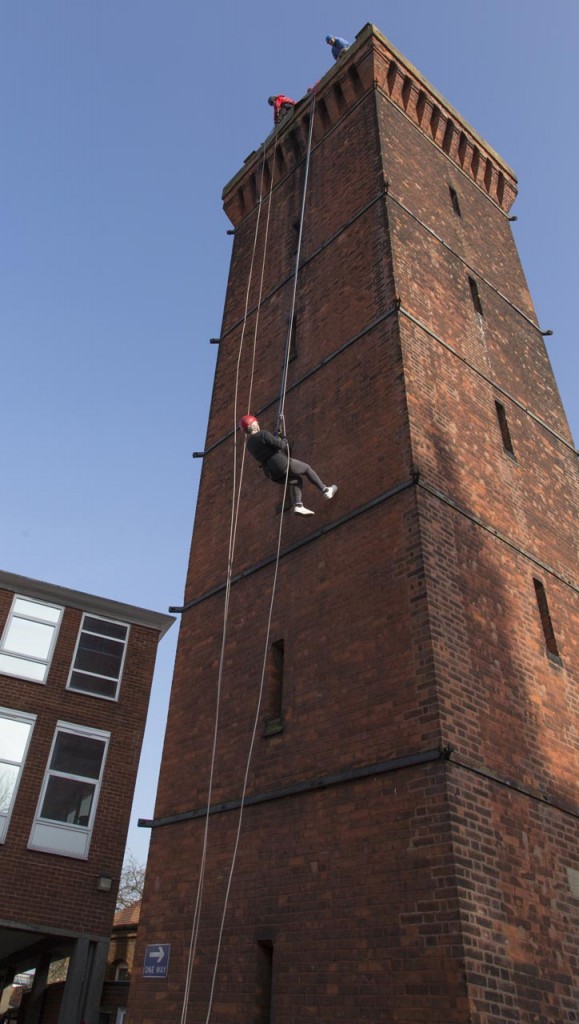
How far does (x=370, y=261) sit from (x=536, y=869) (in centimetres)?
A: 834

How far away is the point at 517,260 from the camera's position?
53.0 ft

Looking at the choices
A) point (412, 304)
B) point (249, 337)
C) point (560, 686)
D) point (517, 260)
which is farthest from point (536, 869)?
point (517, 260)

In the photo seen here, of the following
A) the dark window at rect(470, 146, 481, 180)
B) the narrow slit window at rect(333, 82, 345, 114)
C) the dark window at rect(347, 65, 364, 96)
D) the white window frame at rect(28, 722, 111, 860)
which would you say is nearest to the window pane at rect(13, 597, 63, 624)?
Answer: the white window frame at rect(28, 722, 111, 860)

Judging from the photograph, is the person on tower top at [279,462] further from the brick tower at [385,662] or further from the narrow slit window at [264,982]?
the narrow slit window at [264,982]

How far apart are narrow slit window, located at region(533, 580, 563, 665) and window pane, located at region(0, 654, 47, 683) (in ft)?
35.4

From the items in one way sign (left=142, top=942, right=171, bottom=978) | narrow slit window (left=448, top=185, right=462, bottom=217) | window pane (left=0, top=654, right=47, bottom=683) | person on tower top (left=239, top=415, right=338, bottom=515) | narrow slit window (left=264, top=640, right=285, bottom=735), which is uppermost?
narrow slit window (left=448, top=185, right=462, bottom=217)

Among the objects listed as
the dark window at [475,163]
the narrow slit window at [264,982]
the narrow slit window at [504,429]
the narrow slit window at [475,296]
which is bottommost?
the narrow slit window at [264,982]

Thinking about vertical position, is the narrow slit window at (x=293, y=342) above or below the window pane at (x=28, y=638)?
above

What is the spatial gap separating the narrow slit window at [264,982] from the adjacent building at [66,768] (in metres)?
8.02

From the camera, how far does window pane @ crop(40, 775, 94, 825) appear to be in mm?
15281

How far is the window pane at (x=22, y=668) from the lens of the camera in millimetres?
16344

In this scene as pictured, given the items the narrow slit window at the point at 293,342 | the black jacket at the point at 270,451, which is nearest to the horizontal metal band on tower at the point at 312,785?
the black jacket at the point at 270,451

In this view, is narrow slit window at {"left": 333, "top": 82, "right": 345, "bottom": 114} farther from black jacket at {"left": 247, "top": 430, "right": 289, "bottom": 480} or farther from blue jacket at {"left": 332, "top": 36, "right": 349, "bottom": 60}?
black jacket at {"left": 247, "top": 430, "right": 289, "bottom": 480}

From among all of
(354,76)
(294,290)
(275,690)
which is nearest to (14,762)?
(275,690)
